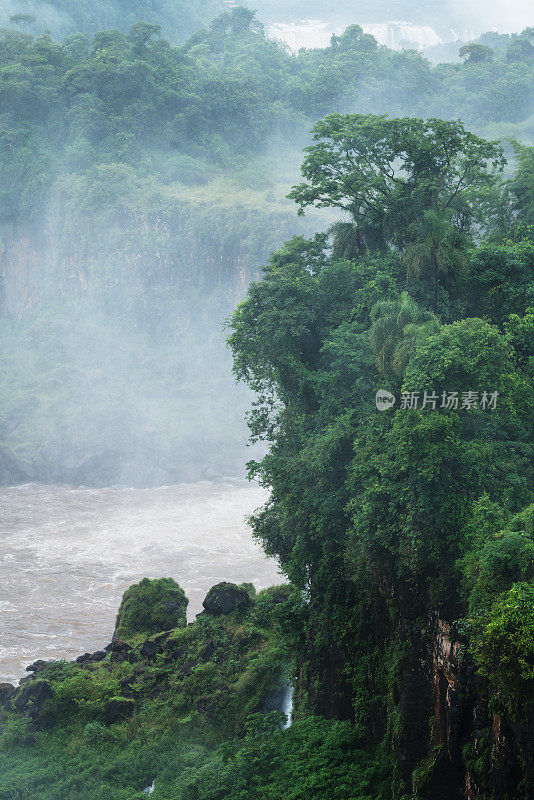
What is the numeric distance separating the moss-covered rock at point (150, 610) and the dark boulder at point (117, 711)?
316 centimetres

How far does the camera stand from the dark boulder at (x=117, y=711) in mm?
14867

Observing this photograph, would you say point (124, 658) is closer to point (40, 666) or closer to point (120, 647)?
point (120, 647)

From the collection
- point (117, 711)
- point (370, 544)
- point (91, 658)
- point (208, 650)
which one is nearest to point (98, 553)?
point (91, 658)

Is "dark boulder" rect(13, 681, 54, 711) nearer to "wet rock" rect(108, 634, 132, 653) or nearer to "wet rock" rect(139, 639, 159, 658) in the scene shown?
"wet rock" rect(108, 634, 132, 653)

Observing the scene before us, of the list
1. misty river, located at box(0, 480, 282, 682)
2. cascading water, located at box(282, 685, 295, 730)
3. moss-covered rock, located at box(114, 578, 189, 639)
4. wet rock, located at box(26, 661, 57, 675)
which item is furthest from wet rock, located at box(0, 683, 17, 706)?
cascading water, located at box(282, 685, 295, 730)

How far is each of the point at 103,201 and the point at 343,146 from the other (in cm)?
3412

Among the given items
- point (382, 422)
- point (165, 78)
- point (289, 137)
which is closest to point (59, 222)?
point (165, 78)

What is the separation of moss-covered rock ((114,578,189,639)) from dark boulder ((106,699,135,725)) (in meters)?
3.16

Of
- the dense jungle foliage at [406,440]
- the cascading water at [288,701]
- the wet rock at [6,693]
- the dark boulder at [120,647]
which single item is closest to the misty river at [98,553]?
the wet rock at [6,693]

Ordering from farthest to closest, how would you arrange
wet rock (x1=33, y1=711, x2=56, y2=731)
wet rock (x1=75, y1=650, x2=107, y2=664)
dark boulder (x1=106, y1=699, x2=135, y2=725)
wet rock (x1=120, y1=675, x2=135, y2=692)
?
wet rock (x1=75, y1=650, x2=107, y2=664), wet rock (x1=120, y1=675, x2=135, y2=692), wet rock (x1=33, y1=711, x2=56, y2=731), dark boulder (x1=106, y1=699, x2=135, y2=725)

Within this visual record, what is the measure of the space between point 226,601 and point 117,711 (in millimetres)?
3854

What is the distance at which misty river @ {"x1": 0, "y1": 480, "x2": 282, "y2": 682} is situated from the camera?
21969mm

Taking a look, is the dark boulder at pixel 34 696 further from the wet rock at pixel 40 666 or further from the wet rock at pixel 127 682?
the wet rock at pixel 127 682

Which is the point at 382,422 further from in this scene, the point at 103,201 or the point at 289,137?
the point at 289,137
